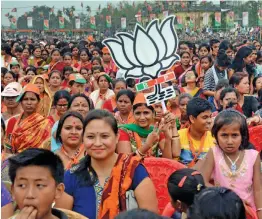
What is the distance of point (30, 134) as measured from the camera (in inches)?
211

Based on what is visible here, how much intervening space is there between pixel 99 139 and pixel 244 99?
3495 mm

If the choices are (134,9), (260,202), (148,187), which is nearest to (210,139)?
(260,202)

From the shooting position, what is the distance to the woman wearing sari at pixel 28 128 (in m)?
5.33

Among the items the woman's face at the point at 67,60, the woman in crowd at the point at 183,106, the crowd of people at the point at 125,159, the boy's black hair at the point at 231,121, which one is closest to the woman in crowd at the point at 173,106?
the crowd of people at the point at 125,159

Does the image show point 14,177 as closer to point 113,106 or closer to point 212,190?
point 212,190

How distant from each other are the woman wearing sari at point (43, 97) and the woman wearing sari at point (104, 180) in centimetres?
375

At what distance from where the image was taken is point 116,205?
2.96m

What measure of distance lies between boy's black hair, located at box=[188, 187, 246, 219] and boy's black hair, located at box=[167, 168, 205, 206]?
51cm

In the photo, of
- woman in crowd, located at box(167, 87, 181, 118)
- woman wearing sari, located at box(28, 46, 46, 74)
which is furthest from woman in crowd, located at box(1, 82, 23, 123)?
woman wearing sari, located at box(28, 46, 46, 74)

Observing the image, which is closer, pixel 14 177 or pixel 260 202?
pixel 14 177

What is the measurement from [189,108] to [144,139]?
45 centimetres

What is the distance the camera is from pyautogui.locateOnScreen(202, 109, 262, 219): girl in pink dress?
3.52m

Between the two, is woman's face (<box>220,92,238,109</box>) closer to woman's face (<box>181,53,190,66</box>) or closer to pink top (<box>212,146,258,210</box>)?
pink top (<box>212,146,258,210</box>)

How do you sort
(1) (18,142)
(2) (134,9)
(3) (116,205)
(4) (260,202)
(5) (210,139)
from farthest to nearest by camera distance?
(2) (134,9)
(1) (18,142)
(5) (210,139)
(4) (260,202)
(3) (116,205)
